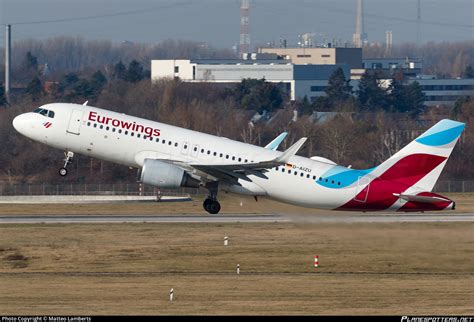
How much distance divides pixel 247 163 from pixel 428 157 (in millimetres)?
9621

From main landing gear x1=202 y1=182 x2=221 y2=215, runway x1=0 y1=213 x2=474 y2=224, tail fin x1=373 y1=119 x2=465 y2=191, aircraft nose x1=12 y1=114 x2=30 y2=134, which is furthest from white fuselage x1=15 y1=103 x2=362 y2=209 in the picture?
runway x1=0 y1=213 x2=474 y2=224

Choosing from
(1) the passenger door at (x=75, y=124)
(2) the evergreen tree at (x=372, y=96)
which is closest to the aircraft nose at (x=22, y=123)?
(1) the passenger door at (x=75, y=124)

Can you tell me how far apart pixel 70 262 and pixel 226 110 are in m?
90.6

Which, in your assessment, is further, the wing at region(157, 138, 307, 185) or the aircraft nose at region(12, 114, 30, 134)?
the aircraft nose at region(12, 114, 30, 134)

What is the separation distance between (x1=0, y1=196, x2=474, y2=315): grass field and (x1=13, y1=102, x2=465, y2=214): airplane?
1.84 metres

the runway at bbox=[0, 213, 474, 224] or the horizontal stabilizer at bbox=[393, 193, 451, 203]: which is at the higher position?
the horizontal stabilizer at bbox=[393, 193, 451, 203]

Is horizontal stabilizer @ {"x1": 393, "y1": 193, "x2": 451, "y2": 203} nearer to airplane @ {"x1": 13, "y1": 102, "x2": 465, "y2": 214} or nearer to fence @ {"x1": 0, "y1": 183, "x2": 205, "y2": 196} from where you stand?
airplane @ {"x1": 13, "y1": 102, "x2": 465, "y2": 214}

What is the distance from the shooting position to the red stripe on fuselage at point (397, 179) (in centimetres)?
5875

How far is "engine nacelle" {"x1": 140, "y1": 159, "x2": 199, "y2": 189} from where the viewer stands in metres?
57.4

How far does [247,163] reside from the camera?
190 feet

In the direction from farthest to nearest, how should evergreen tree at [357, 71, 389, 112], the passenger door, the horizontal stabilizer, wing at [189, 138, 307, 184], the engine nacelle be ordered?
evergreen tree at [357, 71, 389, 112], the passenger door, the horizontal stabilizer, the engine nacelle, wing at [189, 138, 307, 184]

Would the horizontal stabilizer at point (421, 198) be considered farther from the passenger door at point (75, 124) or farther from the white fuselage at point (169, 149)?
the passenger door at point (75, 124)

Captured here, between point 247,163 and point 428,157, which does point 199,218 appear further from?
point 428,157

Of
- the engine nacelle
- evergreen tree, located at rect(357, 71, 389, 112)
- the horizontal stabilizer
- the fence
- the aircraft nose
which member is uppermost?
the aircraft nose
